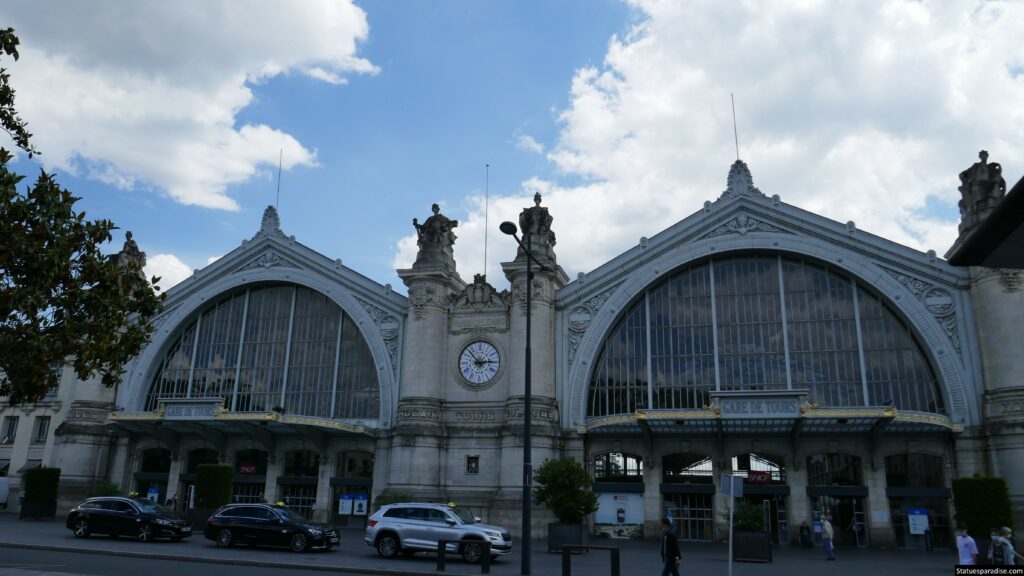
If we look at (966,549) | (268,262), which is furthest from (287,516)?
(268,262)

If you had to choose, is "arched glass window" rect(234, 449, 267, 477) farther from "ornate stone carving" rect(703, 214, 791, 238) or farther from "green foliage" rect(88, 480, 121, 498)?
"ornate stone carving" rect(703, 214, 791, 238)

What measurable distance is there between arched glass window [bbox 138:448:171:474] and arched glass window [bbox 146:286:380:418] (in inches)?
126

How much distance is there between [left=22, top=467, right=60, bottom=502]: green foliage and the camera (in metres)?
43.7

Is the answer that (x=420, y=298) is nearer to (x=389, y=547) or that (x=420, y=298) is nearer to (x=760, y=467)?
(x=389, y=547)

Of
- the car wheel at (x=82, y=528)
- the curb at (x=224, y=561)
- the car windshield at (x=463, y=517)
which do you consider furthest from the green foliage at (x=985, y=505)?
the car wheel at (x=82, y=528)

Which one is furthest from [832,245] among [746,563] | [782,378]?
[746,563]

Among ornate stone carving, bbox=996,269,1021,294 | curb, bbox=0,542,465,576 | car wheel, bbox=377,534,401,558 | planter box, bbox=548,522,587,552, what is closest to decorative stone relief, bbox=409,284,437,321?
planter box, bbox=548,522,587,552

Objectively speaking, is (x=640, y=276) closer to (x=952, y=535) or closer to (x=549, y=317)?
(x=549, y=317)

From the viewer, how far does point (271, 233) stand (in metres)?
48.9

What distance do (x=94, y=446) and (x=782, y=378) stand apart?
137 ft

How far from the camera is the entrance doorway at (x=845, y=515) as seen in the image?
3631 centimetres

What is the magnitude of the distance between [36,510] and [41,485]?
141 centimetres

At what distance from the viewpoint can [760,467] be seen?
38219mm

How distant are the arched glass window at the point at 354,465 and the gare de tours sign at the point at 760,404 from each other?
20.4 metres
